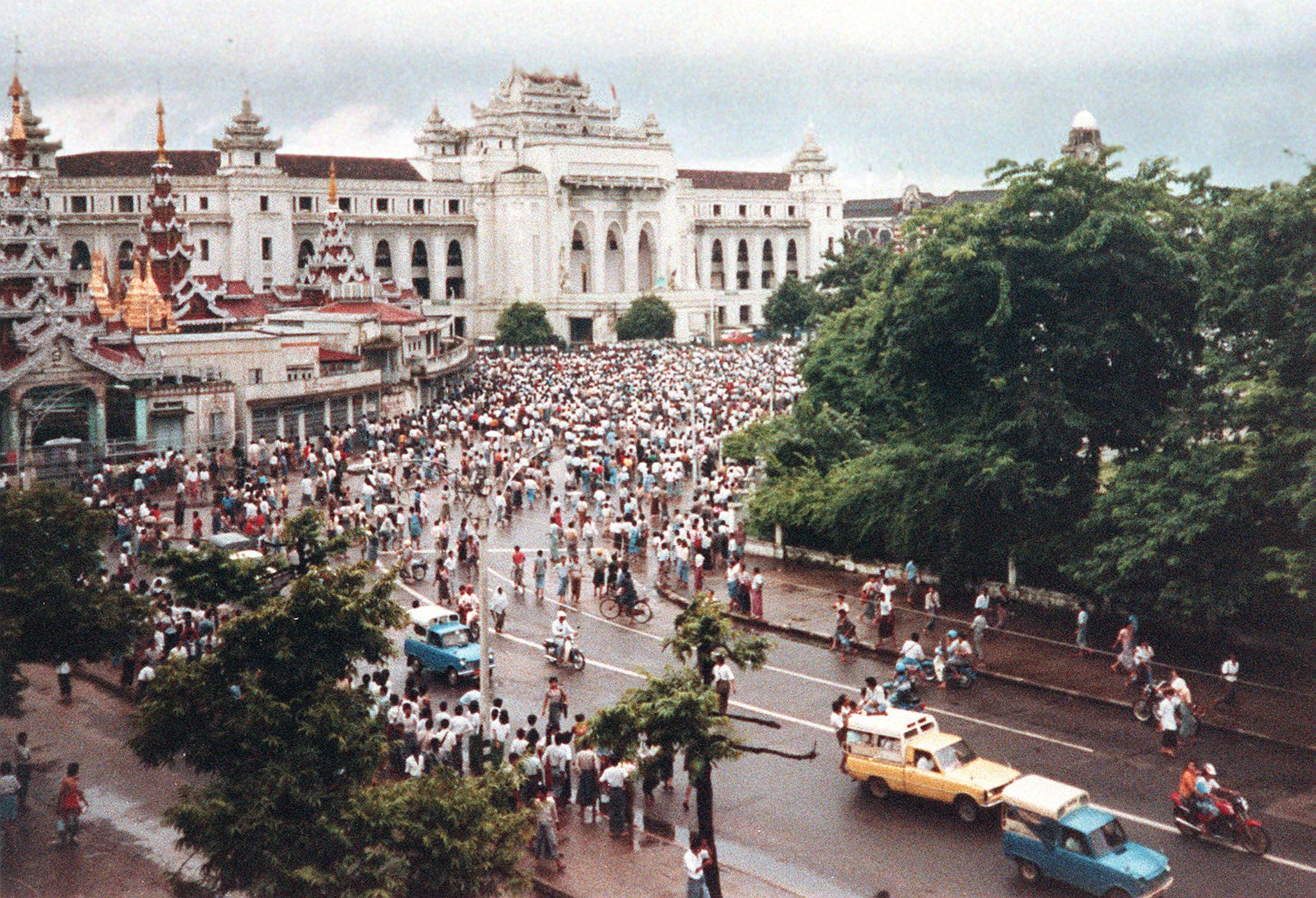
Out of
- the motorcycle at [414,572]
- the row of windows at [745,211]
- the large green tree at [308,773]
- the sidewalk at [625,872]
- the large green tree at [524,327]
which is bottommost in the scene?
the sidewalk at [625,872]

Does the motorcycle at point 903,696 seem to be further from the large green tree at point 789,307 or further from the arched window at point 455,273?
the arched window at point 455,273

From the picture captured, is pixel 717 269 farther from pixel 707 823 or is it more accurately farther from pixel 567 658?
pixel 707 823

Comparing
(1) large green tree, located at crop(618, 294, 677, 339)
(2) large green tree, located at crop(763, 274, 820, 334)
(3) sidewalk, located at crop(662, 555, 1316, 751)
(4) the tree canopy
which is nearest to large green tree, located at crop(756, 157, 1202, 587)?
(4) the tree canopy

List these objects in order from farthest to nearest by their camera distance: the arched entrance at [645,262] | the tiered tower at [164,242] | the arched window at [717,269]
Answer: the arched window at [717,269], the arched entrance at [645,262], the tiered tower at [164,242]

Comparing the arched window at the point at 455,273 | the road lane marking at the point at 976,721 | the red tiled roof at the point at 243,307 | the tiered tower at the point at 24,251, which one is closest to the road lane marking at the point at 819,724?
the road lane marking at the point at 976,721

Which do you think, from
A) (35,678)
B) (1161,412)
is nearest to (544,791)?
(35,678)

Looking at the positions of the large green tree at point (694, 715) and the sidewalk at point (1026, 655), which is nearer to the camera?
the large green tree at point (694, 715)

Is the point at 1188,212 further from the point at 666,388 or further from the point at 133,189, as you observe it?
the point at 133,189

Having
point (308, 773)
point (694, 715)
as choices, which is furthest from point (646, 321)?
point (308, 773)
